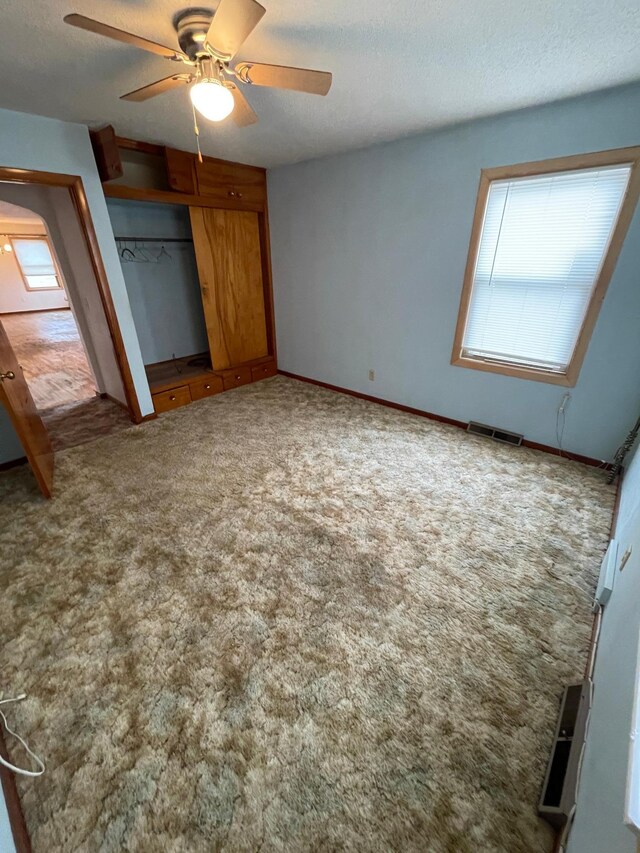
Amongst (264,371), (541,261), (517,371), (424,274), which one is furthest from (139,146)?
(517,371)

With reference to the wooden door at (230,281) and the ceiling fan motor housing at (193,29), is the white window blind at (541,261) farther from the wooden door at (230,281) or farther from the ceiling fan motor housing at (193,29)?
the wooden door at (230,281)

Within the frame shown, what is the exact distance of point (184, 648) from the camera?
1.49 m

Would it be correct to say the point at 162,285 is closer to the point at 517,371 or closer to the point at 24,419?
the point at 24,419

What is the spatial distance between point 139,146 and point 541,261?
352 centimetres

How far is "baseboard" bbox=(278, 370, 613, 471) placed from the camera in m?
2.74

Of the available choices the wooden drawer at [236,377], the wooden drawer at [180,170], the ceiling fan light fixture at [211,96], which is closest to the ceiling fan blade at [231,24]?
the ceiling fan light fixture at [211,96]

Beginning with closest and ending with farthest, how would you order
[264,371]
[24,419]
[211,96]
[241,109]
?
[211,96], [241,109], [24,419], [264,371]

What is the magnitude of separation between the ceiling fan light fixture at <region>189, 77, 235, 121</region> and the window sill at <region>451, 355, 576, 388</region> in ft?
8.29

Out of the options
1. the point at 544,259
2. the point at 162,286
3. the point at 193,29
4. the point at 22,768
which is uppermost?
the point at 193,29

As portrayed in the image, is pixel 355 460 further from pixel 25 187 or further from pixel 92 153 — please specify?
pixel 25 187

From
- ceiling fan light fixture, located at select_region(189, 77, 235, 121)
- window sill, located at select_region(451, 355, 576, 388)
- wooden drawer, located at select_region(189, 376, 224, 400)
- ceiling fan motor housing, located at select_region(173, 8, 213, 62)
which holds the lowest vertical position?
wooden drawer, located at select_region(189, 376, 224, 400)

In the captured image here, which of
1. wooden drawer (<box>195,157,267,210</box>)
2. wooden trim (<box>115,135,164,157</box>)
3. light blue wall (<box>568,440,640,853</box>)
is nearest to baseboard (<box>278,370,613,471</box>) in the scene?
light blue wall (<box>568,440,640,853</box>)

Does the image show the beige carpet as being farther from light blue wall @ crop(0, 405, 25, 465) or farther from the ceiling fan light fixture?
the ceiling fan light fixture

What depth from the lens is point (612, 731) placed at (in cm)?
87
